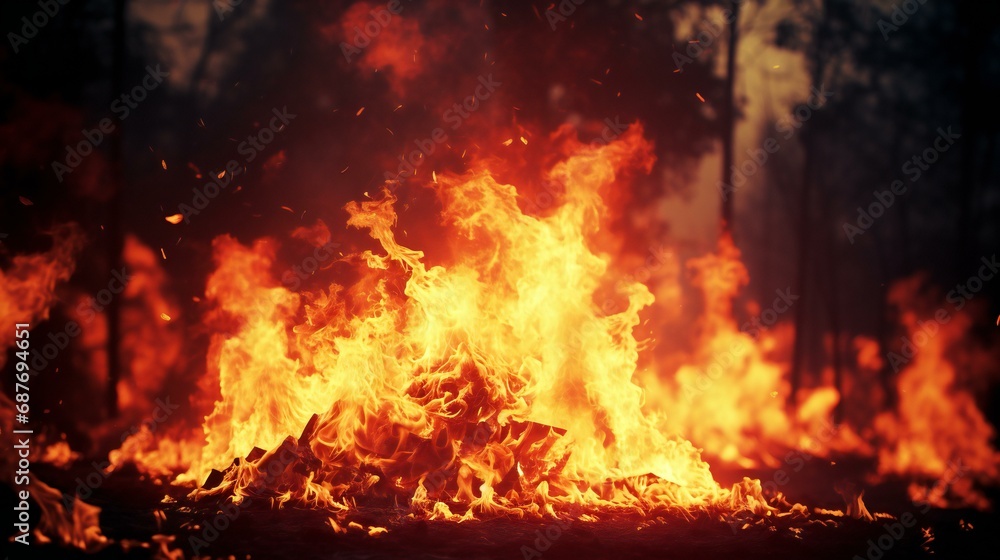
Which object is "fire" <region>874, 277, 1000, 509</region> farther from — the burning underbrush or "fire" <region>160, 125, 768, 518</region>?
"fire" <region>160, 125, 768, 518</region>

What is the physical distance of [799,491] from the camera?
46.5 feet

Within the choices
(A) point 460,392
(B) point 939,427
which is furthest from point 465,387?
(B) point 939,427

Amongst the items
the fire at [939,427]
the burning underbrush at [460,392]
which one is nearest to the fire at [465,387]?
the burning underbrush at [460,392]

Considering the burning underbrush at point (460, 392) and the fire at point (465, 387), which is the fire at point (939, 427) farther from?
the fire at point (465, 387)

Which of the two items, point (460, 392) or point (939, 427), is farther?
point (939, 427)

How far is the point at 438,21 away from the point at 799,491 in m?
14.1

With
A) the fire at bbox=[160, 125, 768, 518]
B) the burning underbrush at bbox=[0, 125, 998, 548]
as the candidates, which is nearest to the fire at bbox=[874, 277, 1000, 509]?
the burning underbrush at bbox=[0, 125, 998, 548]

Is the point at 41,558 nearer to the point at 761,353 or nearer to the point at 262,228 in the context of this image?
the point at 262,228

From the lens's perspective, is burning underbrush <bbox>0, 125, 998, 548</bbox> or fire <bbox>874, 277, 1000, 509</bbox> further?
fire <bbox>874, 277, 1000, 509</bbox>

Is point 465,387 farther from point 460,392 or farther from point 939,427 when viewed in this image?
point 939,427

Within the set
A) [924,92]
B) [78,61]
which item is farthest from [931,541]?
[924,92]

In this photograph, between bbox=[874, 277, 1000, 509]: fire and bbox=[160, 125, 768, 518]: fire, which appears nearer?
bbox=[160, 125, 768, 518]: fire

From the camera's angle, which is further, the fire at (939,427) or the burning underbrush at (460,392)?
the fire at (939,427)

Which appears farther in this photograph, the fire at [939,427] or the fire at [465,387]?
the fire at [939,427]
